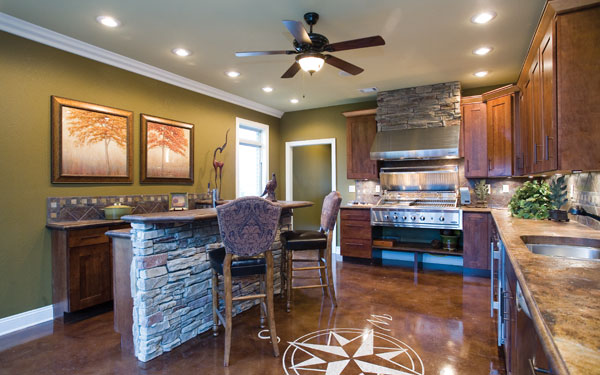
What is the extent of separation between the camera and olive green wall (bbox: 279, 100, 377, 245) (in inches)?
232

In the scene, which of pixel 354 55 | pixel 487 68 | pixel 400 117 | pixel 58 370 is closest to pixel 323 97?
pixel 400 117

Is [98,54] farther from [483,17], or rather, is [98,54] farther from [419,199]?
[419,199]

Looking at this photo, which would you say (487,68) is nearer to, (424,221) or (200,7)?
(424,221)

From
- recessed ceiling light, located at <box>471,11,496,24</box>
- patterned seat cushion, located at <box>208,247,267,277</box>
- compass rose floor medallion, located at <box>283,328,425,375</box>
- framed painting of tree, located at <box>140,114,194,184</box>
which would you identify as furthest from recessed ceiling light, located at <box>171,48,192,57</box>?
compass rose floor medallion, located at <box>283,328,425,375</box>

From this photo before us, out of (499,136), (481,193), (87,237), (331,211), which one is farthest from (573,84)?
(87,237)

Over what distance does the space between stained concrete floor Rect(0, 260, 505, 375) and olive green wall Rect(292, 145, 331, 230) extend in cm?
386

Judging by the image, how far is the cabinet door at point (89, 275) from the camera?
2965mm

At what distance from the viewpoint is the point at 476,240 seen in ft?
14.2

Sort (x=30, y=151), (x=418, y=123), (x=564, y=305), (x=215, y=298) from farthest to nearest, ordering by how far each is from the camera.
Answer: (x=418, y=123) < (x=30, y=151) < (x=215, y=298) < (x=564, y=305)

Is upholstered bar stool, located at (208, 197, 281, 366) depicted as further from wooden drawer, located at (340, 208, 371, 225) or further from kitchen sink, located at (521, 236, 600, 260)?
wooden drawer, located at (340, 208, 371, 225)

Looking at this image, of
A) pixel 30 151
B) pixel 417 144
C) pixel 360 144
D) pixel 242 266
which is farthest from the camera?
pixel 360 144

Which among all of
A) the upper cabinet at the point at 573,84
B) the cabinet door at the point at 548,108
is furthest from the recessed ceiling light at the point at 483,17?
the upper cabinet at the point at 573,84

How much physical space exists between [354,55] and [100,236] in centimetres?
330

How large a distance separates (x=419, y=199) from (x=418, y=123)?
1.17 m
